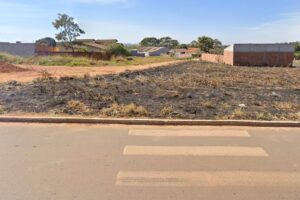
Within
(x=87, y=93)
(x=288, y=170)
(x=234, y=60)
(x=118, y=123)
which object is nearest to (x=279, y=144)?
(x=288, y=170)

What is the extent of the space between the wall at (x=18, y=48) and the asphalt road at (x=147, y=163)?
51266 millimetres

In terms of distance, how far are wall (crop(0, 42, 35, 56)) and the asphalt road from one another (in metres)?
51.3

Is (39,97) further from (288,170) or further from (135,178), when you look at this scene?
(288,170)

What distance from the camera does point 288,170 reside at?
4.75 m

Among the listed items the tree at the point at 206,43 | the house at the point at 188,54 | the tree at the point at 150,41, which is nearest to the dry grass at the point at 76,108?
the house at the point at 188,54

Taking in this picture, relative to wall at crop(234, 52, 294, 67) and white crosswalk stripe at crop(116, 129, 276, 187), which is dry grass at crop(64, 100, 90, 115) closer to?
white crosswalk stripe at crop(116, 129, 276, 187)

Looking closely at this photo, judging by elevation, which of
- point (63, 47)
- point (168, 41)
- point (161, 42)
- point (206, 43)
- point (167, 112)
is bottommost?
point (167, 112)

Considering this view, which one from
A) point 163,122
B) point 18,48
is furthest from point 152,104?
point 18,48

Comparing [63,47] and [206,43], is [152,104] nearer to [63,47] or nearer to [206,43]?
[63,47]

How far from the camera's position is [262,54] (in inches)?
1677

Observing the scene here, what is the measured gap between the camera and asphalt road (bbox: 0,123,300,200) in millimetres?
3978

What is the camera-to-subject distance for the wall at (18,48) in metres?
54.9

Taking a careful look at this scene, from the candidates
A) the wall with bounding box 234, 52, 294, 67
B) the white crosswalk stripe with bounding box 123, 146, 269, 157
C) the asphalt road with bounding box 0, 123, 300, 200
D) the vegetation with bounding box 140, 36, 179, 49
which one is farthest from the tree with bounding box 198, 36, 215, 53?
the white crosswalk stripe with bounding box 123, 146, 269, 157

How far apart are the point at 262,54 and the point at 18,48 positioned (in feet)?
125
